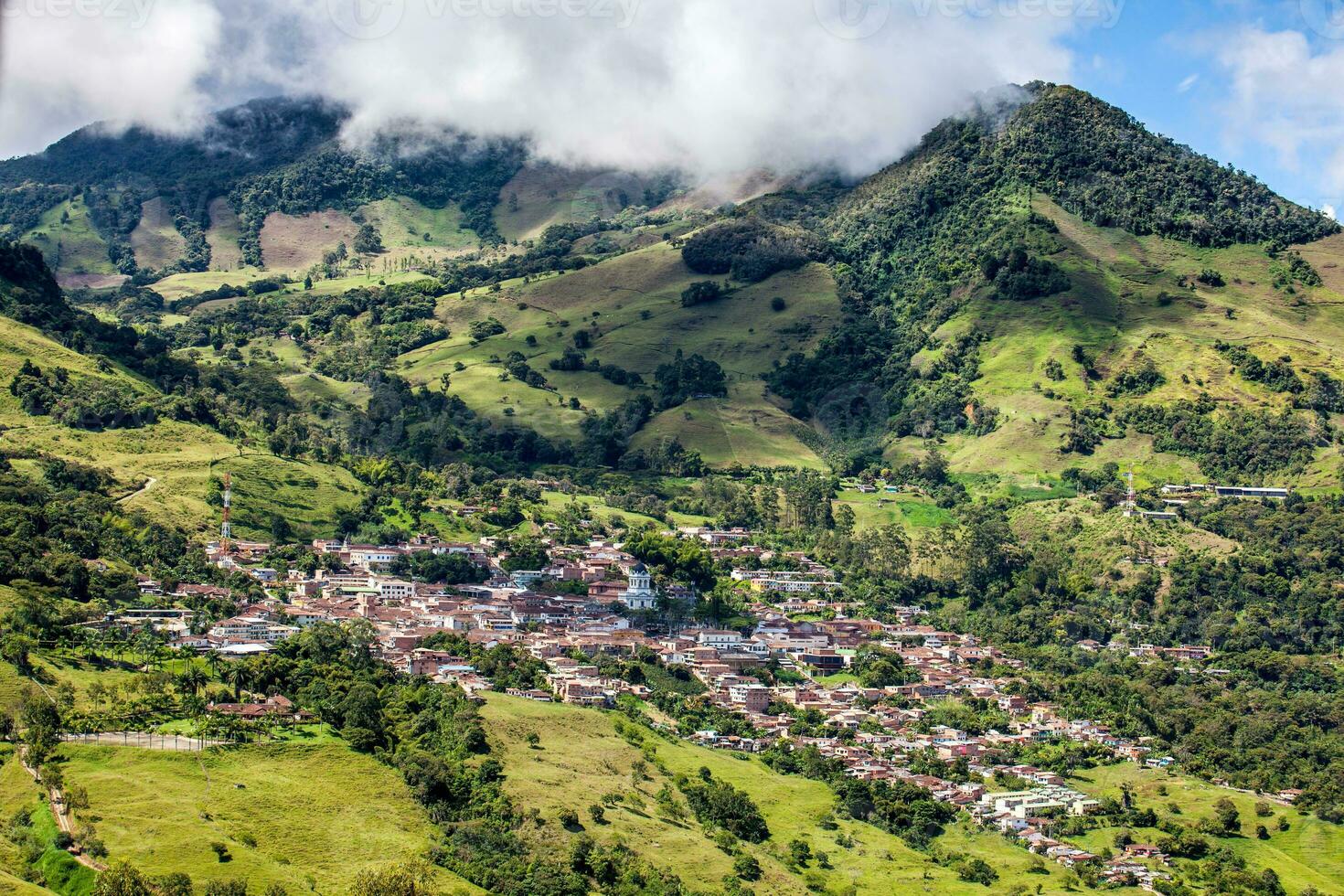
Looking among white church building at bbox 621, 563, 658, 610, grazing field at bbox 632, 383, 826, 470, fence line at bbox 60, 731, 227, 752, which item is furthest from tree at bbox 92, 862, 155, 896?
grazing field at bbox 632, 383, 826, 470

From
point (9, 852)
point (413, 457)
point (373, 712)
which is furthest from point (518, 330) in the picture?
point (9, 852)

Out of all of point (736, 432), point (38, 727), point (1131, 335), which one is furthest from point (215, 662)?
point (1131, 335)

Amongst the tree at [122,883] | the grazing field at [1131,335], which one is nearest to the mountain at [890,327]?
the grazing field at [1131,335]

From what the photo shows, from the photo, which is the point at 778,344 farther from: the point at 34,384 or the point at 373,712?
the point at 373,712

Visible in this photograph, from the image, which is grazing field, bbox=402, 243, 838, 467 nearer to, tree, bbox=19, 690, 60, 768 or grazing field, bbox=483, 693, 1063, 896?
grazing field, bbox=483, 693, 1063, 896

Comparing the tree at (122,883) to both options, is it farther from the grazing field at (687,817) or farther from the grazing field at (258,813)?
the grazing field at (687,817)

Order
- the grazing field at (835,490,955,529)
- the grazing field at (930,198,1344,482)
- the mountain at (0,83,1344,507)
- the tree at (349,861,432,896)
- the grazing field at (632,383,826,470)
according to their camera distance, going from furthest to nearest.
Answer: the grazing field at (632,383,826,470), the mountain at (0,83,1344,507), the grazing field at (930,198,1344,482), the grazing field at (835,490,955,529), the tree at (349,861,432,896)
